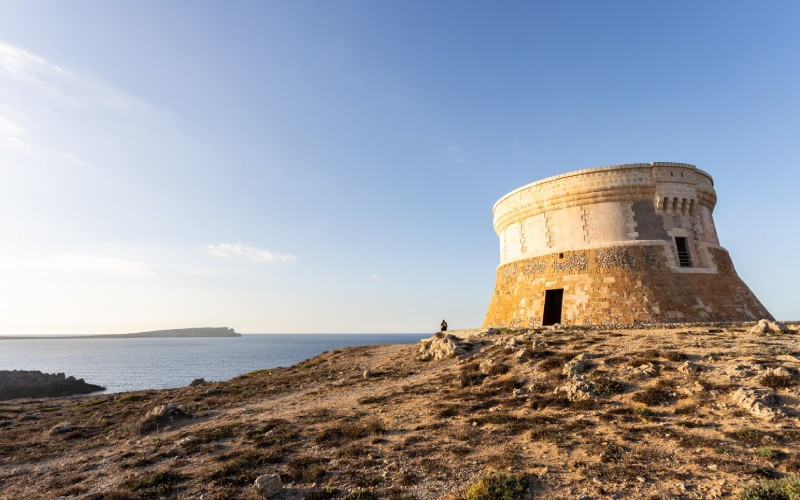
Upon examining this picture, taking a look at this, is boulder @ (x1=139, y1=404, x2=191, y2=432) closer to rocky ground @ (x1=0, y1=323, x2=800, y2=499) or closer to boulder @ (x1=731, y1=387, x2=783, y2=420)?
rocky ground @ (x1=0, y1=323, x2=800, y2=499)

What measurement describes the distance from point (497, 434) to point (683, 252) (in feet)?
74.2

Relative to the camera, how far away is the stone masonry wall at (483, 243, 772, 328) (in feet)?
77.0

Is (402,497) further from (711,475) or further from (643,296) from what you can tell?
(643,296)

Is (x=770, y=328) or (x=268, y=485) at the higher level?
(x=770, y=328)

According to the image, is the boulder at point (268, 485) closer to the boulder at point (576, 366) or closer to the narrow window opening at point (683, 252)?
the boulder at point (576, 366)

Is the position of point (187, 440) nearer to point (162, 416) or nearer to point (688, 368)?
point (162, 416)

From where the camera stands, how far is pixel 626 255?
82.4 ft

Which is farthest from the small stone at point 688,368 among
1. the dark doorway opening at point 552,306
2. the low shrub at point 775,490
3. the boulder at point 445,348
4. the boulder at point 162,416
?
the boulder at point 162,416

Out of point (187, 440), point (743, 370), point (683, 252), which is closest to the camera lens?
point (743, 370)

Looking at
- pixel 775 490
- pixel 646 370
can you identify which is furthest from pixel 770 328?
pixel 775 490

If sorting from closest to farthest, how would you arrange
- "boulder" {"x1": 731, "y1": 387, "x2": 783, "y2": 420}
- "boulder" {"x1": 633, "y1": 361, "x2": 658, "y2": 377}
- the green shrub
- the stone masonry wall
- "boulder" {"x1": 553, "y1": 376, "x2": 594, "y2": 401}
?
the green shrub → "boulder" {"x1": 731, "y1": 387, "x2": 783, "y2": 420} → "boulder" {"x1": 553, "y1": 376, "x2": 594, "y2": 401} → "boulder" {"x1": 633, "y1": 361, "x2": 658, "y2": 377} → the stone masonry wall

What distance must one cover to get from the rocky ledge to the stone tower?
180 feet

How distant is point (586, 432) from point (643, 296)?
16.9 m

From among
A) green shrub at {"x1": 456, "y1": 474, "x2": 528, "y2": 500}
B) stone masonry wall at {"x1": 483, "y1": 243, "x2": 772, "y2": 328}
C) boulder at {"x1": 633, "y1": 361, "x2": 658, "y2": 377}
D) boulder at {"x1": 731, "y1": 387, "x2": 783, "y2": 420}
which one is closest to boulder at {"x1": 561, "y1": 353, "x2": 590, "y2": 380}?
boulder at {"x1": 633, "y1": 361, "x2": 658, "y2": 377}
